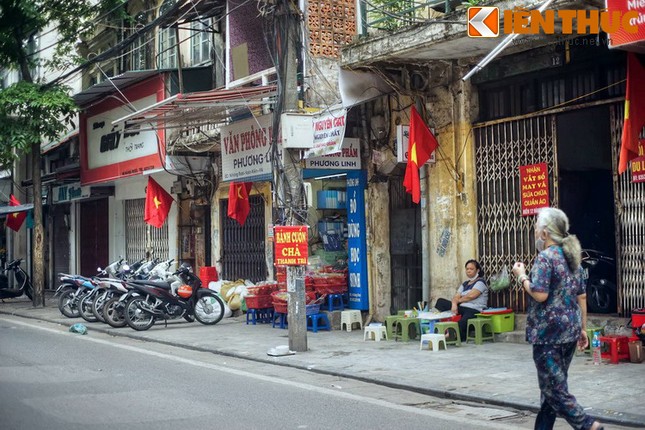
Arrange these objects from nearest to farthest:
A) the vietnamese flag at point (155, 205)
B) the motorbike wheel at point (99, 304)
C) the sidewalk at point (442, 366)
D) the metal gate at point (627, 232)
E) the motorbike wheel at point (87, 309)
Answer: the sidewalk at point (442, 366)
the metal gate at point (627, 232)
the motorbike wheel at point (99, 304)
the motorbike wheel at point (87, 309)
the vietnamese flag at point (155, 205)

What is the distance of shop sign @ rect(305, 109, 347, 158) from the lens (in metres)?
13.4

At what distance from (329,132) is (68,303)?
302 inches

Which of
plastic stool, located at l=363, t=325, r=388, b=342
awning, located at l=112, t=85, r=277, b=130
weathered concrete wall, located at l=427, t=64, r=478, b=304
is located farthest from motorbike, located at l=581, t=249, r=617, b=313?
awning, located at l=112, t=85, r=277, b=130

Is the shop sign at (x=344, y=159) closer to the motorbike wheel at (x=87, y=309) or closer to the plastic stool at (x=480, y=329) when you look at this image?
the plastic stool at (x=480, y=329)

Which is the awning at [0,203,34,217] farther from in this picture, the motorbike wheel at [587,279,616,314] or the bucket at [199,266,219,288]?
the motorbike wheel at [587,279,616,314]

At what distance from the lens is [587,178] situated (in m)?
12.3

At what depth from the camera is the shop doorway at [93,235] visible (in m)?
25.4

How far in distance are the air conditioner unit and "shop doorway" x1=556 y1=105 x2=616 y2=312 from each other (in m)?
3.55

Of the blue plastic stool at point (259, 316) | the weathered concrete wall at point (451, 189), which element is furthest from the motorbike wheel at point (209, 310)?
the weathered concrete wall at point (451, 189)

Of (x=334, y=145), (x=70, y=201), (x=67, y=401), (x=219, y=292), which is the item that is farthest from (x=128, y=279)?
(x=70, y=201)

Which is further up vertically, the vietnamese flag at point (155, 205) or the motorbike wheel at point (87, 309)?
Answer: the vietnamese flag at point (155, 205)

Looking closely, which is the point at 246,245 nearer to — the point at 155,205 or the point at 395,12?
the point at 155,205

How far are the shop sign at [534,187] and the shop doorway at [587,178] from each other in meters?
0.21

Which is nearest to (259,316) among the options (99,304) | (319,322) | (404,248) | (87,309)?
(319,322)
